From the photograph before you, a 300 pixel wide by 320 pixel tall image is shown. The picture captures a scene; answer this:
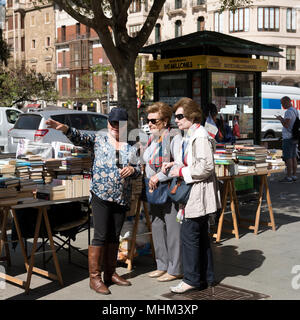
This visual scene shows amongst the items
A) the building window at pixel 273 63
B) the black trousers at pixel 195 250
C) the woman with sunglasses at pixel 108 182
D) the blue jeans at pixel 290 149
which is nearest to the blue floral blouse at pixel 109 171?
the woman with sunglasses at pixel 108 182

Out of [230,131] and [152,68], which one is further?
[152,68]

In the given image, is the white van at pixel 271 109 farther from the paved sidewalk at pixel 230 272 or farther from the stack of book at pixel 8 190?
the stack of book at pixel 8 190

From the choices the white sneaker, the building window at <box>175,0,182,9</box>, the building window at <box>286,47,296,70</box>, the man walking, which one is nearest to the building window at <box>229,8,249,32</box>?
the building window at <box>286,47,296,70</box>

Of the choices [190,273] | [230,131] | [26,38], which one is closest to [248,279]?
[190,273]

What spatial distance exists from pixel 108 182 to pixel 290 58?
44.2 metres

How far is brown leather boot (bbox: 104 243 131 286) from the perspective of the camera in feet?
18.8

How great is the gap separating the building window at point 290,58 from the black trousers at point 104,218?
4378 cm

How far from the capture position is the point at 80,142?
5.70 m

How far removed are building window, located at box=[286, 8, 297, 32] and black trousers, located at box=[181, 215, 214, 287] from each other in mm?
44413

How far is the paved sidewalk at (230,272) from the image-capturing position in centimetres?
555

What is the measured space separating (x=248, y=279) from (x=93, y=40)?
58.9m
